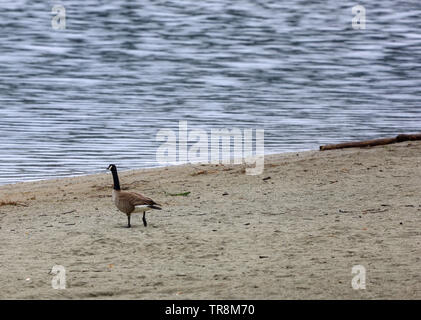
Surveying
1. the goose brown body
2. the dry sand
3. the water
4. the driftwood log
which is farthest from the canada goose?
the driftwood log

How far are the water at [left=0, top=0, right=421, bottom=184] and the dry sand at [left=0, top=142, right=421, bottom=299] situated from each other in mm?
3019

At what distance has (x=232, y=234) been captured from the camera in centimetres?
921

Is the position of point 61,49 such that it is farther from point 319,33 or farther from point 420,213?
point 420,213

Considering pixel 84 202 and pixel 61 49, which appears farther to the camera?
pixel 61 49

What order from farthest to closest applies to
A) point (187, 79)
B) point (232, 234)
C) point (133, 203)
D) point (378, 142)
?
point (187, 79) < point (378, 142) < point (133, 203) < point (232, 234)

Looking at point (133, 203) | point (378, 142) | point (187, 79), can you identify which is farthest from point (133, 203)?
point (187, 79)

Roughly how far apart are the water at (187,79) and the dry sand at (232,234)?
9.90ft

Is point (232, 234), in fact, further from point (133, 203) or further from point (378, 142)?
point (378, 142)

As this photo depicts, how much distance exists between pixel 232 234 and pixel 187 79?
648 inches

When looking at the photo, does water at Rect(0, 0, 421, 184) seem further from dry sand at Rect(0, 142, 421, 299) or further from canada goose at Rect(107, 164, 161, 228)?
canada goose at Rect(107, 164, 161, 228)

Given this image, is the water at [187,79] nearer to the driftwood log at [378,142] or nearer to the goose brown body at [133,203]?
the driftwood log at [378,142]

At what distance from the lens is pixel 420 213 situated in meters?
9.62
